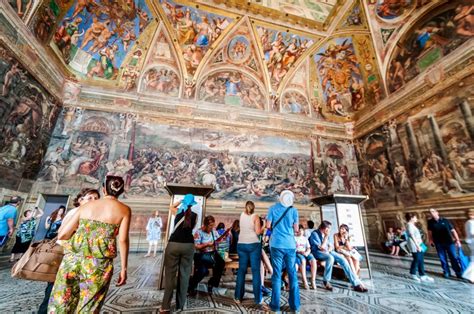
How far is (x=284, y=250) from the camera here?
2.99 m

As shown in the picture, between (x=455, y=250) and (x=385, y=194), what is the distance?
6.09m

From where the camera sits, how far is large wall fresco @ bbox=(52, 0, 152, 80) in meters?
9.33

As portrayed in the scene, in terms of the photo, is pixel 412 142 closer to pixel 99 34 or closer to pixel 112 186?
pixel 112 186

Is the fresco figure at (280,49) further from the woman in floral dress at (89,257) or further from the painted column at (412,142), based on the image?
the woman in floral dress at (89,257)

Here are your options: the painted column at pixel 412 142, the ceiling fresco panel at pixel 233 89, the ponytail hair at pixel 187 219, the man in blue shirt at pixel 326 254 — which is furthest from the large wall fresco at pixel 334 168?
the ponytail hair at pixel 187 219

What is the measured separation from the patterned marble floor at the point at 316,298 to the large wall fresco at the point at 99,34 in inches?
367

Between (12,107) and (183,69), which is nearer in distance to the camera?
(12,107)

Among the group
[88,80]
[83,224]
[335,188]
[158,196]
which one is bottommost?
[83,224]

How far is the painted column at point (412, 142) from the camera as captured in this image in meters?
9.73

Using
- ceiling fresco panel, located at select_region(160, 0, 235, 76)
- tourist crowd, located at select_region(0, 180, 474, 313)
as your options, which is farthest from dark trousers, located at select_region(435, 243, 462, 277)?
ceiling fresco panel, located at select_region(160, 0, 235, 76)

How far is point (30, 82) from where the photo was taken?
310 inches

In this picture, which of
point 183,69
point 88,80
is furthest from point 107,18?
point 183,69

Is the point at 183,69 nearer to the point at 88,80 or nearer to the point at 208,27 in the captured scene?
the point at 208,27

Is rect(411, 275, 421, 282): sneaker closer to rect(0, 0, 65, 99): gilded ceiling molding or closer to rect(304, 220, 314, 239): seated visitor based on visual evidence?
rect(304, 220, 314, 239): seated visitor
